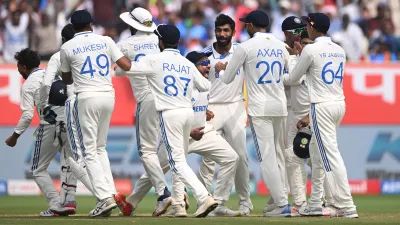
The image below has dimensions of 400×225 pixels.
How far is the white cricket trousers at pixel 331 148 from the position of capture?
1352cm

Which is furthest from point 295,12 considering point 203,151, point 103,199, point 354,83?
point 103,199

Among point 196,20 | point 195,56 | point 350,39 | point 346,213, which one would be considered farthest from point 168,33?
point 350,39

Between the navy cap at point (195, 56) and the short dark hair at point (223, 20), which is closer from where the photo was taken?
the navy cap at point (195, 56)

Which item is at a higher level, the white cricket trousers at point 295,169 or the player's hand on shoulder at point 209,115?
the player's hand on shoulder at point 209,115

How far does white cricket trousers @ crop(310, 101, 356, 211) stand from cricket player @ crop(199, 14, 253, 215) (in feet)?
5.02

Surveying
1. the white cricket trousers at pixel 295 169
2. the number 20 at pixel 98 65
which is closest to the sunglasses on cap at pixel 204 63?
the number 20 at pixel 98 65

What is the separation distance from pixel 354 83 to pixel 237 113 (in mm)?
7664

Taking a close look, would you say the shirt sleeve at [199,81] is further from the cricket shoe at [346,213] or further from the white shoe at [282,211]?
the cricket shoe at [346,213]

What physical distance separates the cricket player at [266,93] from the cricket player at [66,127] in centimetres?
226

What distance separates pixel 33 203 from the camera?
1839 centimetres

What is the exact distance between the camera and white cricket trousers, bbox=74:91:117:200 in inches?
528

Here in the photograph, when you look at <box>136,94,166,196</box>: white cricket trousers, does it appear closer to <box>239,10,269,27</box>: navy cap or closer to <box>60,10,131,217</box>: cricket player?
<box>60,10,131,217</box>: cricket player

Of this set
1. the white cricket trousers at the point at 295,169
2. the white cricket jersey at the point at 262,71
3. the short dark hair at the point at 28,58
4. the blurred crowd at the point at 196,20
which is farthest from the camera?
the blurred crowd at the point at 196,20

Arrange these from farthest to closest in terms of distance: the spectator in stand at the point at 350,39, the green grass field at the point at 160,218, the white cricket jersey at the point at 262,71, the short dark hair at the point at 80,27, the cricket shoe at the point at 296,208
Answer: the spectator in stand at the point at 350,39
the cricket shoe at the point at 296,208
the white cricket jersey at the point at 262,71
the short dark hair at the point at 80,27
the green grass field at the point at 160,218
